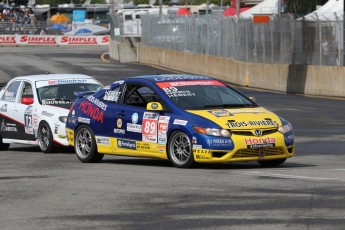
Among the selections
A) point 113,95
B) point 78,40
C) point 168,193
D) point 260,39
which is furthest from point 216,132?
point 78,40

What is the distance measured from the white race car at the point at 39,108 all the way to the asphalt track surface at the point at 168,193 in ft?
2.23

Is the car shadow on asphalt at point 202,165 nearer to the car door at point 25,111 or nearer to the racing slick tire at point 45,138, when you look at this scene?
the racing slick tire at point 45,138

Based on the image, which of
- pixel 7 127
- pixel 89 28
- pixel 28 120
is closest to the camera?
pixel 28 120

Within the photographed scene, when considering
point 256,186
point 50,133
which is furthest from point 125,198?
point 50,133

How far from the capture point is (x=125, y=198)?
36.0ft

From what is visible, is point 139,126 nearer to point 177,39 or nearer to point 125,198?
point 125,198

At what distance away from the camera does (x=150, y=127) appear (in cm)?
1477

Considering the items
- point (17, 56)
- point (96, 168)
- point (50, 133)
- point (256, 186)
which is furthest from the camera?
point (17, 56)

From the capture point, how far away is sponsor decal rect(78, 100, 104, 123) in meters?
15.8

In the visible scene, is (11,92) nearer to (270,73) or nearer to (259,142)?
(259,142)

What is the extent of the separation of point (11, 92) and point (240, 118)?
24.1ft

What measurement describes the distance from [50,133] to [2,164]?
2.36m

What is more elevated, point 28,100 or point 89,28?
point 28,100

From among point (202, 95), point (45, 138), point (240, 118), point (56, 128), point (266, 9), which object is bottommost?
point (45, 138)
